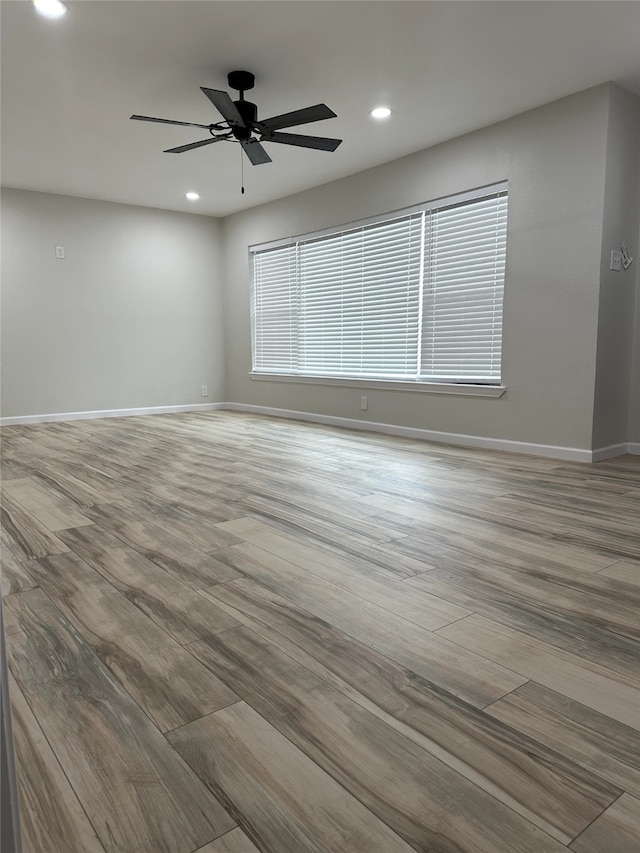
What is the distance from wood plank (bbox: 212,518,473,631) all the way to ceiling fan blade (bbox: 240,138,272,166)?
2.49m

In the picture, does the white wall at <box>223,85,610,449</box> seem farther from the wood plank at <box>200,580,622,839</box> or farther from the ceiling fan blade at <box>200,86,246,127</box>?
the wood plank at <box>200,580,622,839</box>

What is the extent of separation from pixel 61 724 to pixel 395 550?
1.28 m

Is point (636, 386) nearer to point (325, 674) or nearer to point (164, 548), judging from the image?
point (164, 548)

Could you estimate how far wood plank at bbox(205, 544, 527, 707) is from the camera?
1.28 m

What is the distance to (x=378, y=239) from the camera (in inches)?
204

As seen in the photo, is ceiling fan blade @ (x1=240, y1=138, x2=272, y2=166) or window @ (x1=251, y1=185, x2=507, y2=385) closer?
ceiling fan blade @ (x1=240, y1=138, x2=272, y2=166)

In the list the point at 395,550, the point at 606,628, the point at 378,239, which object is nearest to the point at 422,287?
the point at 378,239

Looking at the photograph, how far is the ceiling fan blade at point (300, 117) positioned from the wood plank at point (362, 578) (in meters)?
2.22

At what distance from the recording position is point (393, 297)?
5086 millimetres

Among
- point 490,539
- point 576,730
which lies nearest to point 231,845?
point 576,730

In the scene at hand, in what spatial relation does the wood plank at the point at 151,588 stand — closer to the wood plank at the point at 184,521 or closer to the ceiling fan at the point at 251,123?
the wood plank at the point at 184,521

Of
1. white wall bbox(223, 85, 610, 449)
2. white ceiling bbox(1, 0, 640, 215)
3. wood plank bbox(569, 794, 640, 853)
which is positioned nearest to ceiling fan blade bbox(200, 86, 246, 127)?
white ceiling bbox(1, 0, 640, 215)

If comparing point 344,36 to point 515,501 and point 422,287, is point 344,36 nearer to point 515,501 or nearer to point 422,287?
point 422,287

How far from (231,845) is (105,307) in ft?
20.7
